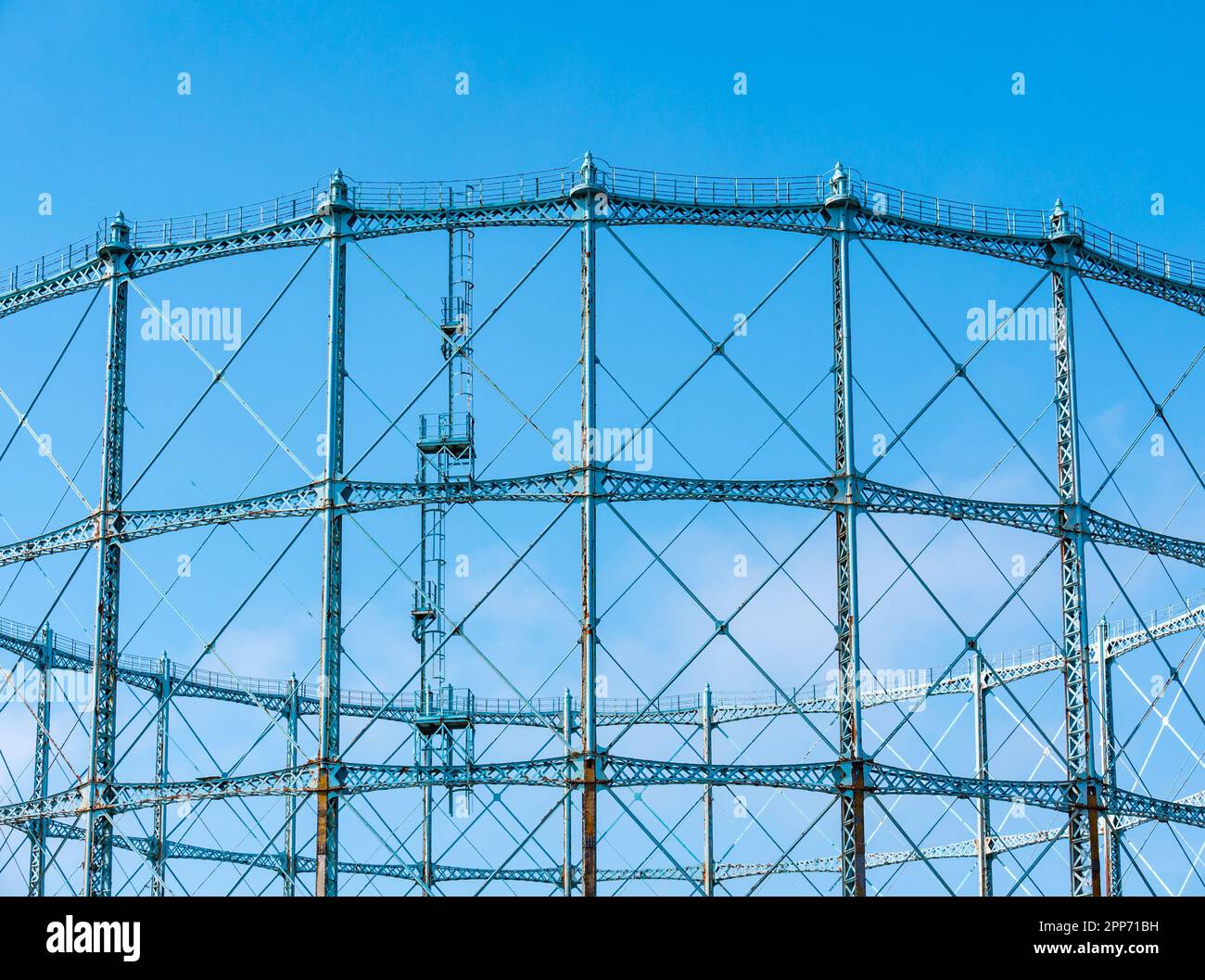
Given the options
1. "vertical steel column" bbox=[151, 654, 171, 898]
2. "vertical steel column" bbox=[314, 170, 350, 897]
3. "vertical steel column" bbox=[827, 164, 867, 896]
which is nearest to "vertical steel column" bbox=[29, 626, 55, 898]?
"vertical steel column" bbox=[151, 654, 171, 898]

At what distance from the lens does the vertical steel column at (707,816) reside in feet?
167

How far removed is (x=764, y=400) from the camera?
39438mm

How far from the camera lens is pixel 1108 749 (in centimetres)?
4622

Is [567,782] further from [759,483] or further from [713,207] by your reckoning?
[713,207]

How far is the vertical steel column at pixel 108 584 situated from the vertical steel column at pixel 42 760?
8.83 metres

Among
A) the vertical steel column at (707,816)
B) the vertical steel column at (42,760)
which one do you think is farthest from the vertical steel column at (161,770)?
the vertical steel column at (707,816)

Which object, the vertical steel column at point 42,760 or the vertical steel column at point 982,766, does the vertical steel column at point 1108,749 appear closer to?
the vertical steel column at point 982,766

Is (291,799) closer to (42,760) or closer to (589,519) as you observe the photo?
(42,760)

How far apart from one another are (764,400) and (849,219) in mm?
4608

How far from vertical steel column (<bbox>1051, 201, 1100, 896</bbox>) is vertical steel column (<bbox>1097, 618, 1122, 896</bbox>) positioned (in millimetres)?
796

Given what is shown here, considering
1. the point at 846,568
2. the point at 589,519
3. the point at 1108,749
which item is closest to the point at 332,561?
the point at 589,519
